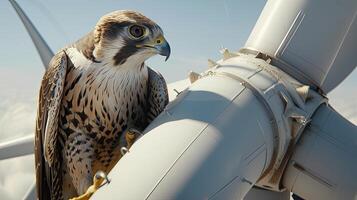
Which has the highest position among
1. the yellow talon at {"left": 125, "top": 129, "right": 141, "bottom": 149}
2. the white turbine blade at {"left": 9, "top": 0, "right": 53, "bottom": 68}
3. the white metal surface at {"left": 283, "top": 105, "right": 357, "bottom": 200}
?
the white metal surface at {"left": 283, "top": 105, "right": 357, "bottom": 200}

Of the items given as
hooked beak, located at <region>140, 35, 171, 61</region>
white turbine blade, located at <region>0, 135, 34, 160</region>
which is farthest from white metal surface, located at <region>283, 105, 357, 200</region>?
white turbine blade, located at <region>0, 135, 34, 160</region>

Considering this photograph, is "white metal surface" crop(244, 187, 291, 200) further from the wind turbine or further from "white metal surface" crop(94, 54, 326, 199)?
"white metal surface" crop(94, 54, 326, 199)

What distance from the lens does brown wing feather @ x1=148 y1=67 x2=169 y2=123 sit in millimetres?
4637

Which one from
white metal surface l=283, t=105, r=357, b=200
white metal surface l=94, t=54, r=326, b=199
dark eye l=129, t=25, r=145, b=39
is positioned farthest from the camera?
white metal surface l=283, t=105, r=357, b=200

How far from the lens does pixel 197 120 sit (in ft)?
12.0

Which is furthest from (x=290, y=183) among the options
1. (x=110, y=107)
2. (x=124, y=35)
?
(x=124, y=35)

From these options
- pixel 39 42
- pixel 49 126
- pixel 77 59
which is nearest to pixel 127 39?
pixel 77 59

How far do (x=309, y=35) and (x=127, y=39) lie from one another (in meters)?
2.91

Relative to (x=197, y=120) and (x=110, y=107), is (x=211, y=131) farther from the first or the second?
(x=110, y=107)

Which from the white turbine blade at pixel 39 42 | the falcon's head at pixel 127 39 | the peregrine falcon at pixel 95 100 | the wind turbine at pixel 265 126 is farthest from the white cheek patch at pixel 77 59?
the white turbine blade at pixel 39 42

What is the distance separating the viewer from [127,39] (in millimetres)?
4012

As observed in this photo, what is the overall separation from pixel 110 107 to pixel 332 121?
2903 millimetres

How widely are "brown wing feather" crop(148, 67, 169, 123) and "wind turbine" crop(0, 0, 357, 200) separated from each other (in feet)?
1.02

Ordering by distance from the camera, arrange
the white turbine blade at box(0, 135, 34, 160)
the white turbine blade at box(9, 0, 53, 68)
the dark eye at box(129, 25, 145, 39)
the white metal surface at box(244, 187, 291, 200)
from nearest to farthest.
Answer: the dark eye at box(129, 25, 145, 39), the white metal surface at box(244, 187, 291, 200), the white turbine blade at box(9, 0, 53, 68), the white turbine blade at box(0, 135, 34, 160)
